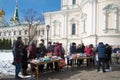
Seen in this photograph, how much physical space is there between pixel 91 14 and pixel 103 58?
24018 millimetres

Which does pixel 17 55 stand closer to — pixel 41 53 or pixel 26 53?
pixel 26 53

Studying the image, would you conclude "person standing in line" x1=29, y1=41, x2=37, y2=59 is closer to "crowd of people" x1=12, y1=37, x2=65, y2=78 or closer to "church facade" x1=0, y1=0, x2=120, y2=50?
"crowd of people" x1=12, y1=37, x2=65, y2=78

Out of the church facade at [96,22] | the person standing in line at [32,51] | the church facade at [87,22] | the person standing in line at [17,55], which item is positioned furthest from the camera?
the church facade at [87,22]

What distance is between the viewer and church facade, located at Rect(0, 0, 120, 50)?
37.6 m

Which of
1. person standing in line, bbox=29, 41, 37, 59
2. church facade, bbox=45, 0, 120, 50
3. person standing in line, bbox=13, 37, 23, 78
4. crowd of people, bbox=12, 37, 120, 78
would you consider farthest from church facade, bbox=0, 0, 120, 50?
person standing in line, bbox=13, 37, 23, 78

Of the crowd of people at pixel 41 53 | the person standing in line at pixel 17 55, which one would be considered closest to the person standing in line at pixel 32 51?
the crowd of people at pixel 41 53

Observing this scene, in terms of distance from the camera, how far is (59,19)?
50.9 metres

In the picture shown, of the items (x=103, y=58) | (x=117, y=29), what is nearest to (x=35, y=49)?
(x=103, y=58)

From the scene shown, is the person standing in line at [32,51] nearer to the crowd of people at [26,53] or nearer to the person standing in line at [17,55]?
the crowd of people at [26,53]

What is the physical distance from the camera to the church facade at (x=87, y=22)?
37.6m

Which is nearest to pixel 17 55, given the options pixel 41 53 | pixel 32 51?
pixel 32 51

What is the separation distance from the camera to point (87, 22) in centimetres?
4084

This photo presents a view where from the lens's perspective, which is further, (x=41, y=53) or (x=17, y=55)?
(x=41, y=53)

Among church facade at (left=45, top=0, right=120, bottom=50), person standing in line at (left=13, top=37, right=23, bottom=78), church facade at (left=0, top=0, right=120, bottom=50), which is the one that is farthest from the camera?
church facade at (left=0, top=0, right=120, bottom=50)
